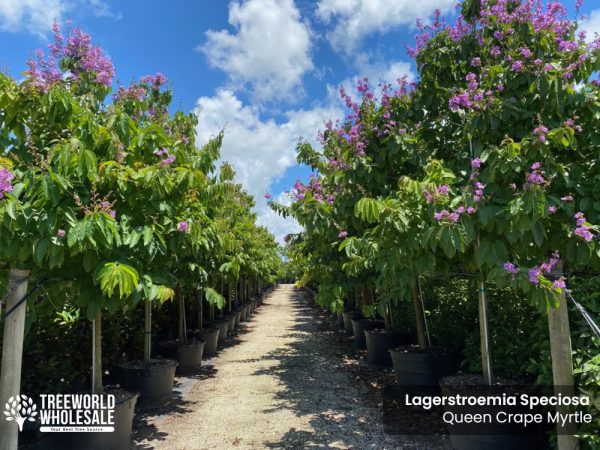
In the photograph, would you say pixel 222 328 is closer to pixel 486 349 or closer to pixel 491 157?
pixel 486 349

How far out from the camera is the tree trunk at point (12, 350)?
2834 mm

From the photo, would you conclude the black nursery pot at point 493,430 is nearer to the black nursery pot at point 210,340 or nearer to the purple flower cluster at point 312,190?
the purple flower cluster at point 312,190

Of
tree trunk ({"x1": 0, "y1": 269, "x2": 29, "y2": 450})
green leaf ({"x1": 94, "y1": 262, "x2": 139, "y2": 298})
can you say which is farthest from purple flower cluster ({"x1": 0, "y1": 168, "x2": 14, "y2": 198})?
tree trunk ({"x1": 0, "y1": 269, "x2": 29, "y2": 450})

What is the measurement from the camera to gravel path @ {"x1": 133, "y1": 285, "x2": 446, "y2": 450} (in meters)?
4.33

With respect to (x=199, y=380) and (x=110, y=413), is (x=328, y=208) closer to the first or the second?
(x=110, y=413)

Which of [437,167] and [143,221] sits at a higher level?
[437,167]

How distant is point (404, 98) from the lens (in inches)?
170

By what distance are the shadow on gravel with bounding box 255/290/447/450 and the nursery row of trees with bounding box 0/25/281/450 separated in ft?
7.63

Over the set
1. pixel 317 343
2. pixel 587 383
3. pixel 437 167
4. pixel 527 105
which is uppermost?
pixel 527 105

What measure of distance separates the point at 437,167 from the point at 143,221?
228cm

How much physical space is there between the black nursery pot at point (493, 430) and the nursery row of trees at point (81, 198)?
2785 mm

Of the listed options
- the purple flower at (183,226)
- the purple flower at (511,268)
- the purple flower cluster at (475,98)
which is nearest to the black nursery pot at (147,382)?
the purple flower at (183,226)

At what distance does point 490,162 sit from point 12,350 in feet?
11.2

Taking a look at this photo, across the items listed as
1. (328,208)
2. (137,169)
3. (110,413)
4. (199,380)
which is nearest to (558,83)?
(328,208)
